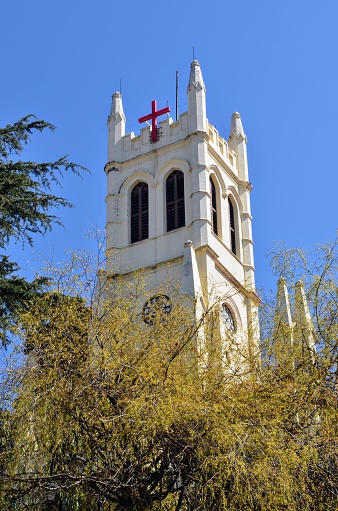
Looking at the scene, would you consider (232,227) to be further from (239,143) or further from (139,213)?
Answer: (239,143)

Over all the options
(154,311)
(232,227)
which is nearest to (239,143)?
(232,227)

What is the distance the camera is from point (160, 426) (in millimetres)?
11305

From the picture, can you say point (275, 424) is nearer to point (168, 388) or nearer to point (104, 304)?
point (168, 388)

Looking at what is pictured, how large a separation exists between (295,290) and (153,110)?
25.4 m

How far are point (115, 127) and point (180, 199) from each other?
5.92m

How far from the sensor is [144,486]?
37.3ft

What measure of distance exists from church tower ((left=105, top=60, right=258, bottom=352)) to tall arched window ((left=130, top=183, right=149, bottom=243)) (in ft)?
0.14

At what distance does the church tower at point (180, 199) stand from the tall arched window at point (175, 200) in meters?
0.04

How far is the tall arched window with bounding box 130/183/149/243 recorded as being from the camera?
1390 inches

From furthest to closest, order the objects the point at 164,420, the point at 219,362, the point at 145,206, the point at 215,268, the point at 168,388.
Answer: the point at 145,206 → the point at 215,268 → the point at 219,362 → the point at 168,388 → the point at 164,420

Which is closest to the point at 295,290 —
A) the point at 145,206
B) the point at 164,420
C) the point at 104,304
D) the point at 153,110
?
the point at 104,304

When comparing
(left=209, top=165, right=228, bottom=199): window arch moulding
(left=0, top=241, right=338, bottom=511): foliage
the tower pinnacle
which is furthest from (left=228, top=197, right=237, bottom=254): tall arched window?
(left=0, top=241, right=338, bottom=511): foliage

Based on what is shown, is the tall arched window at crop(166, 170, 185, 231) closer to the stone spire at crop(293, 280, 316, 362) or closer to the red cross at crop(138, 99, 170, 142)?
the red cross at crop(138, 99, 170, 142)

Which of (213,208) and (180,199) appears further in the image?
(213,208)
